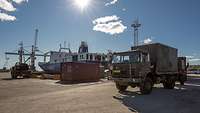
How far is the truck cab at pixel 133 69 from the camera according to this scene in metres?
14.5

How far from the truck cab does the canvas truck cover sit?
79.8 inches

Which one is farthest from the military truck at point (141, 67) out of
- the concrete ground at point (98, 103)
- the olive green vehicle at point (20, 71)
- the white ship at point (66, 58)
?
the white ship at point (66, 58)

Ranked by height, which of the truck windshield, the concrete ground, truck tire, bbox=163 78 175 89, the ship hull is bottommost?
the concrete ground

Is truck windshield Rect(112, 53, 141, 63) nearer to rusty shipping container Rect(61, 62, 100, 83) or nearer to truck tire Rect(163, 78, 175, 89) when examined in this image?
truck tire Rect(163, 78, 175, 89)

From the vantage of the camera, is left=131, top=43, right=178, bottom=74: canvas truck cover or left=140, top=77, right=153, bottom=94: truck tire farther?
left=131, top=43, right=178, bottom=74: canvas truck cover

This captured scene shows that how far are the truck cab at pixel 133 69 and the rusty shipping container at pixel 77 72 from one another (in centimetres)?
1531

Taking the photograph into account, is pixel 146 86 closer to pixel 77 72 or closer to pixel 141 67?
pixel 141 67

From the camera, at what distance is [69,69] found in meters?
30.8

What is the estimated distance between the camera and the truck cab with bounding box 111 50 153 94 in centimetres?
1454

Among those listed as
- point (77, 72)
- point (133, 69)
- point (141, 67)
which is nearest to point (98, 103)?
point (133, 69)

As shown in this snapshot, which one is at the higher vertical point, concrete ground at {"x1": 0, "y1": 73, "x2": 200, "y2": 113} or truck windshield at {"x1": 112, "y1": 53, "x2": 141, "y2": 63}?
truck windshield at {"x1": 112, "y1": 53, "x2": 141, "y2": 63}

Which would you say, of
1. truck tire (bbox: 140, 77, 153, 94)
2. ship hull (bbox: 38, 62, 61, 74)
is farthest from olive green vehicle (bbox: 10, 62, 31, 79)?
truck tire (bbox: 140, 77, 153, 94)

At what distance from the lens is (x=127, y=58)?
49.4 ft

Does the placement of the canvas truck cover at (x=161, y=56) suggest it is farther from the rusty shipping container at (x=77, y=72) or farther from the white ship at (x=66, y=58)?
the white ship at (x=66, y=58)
